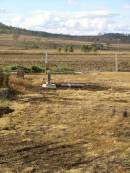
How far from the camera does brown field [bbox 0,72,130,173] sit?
876 centimetres

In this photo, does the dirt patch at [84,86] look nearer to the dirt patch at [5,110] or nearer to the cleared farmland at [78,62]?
the dirt patch at [5,110]

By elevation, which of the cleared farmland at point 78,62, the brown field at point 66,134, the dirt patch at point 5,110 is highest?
the dirt patch at point 5,110

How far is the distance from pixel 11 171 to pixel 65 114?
4.96m

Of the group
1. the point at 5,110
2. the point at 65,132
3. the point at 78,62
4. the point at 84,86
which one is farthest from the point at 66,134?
the point at 78,62

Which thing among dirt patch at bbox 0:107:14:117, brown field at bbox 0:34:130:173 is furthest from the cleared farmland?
dirt patch at bbox 0:107:14:117

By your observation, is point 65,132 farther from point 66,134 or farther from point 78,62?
point 78,62

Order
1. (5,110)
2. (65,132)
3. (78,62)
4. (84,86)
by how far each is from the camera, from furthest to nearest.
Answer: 1. (78,62)
2. (84,86)
3. (5,110)
4. (65,132)

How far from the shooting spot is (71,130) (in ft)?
37.2

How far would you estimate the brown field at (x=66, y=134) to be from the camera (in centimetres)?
876

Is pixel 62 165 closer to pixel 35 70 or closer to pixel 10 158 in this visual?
pixel 10 158

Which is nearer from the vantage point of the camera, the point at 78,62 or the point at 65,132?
the point at 65,132

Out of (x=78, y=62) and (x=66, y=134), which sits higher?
(x=66, y=134)

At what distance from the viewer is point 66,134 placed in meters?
11.0

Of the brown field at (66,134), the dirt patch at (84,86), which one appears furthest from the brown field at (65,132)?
the dirt patch at (84,86)
